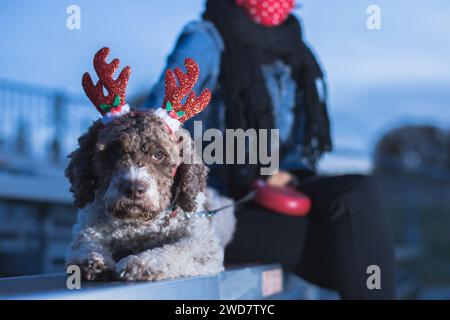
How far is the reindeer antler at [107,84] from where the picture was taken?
2.34m

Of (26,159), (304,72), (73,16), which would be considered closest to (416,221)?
(26,159)

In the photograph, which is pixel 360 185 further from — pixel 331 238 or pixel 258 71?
pixel 258 71

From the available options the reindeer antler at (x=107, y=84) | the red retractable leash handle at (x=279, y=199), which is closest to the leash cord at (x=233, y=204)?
the red retractable leash handle at (x=279, y=199)

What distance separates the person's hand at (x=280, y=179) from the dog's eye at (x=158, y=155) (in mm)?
1393

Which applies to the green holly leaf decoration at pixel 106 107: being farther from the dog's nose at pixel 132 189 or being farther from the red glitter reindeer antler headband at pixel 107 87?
the dog's nose at pixel 132 189

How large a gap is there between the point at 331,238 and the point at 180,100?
1.29 meters

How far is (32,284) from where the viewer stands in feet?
6.94

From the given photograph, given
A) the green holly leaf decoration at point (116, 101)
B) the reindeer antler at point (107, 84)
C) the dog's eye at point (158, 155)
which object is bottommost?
the dog's eye at point (158, 155)

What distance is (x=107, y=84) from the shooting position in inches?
92.7

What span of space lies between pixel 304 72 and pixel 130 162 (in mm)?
1833

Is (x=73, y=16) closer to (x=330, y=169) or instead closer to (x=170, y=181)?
(x=170, y=181)

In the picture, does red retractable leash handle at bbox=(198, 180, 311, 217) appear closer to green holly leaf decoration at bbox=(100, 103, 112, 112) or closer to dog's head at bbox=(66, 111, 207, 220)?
dog's head at bbox=(66, 111, 207, 220)

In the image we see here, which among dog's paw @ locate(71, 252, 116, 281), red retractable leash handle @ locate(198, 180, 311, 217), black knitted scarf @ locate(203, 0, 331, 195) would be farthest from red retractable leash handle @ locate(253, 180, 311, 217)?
dog's paw @ locate(71, 252, 116, 281)

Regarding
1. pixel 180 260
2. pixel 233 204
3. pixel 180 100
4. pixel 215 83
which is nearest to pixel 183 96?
pixel 180 100
